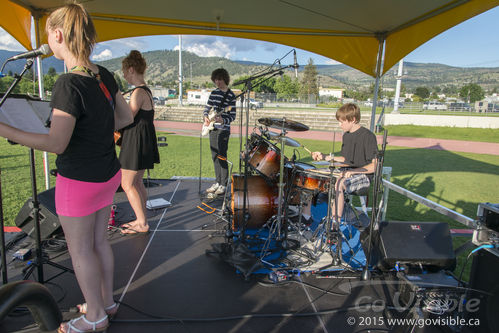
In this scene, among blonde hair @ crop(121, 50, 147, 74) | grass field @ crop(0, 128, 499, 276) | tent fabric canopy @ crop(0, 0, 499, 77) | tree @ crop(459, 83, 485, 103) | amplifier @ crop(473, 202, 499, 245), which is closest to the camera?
amplifier @ crop(473, 202, 499, 245)

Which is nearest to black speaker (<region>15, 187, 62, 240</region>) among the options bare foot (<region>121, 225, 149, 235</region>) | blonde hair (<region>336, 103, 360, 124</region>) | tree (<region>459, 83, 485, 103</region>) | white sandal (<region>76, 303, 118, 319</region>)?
bare foot (<region>121, 225, 149, 235</region>)

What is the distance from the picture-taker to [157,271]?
2.71 metres

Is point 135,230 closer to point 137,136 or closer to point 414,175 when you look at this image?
point 137,136

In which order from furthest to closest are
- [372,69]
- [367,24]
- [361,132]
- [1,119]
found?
[372,69], [367,24], [361,132], [1,119]

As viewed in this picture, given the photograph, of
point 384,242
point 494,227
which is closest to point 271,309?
point 384,242

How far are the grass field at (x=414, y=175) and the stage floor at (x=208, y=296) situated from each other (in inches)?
72.5

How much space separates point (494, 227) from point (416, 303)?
773 millimetres

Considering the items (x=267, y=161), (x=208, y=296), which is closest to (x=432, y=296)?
(x=208, y=296)

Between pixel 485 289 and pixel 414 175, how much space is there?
6.57 metres

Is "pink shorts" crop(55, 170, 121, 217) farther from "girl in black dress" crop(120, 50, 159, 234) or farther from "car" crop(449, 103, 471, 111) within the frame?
"car" crop(449, 103, 471, 111)

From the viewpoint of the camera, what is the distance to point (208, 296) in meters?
2.36

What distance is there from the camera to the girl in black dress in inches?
119

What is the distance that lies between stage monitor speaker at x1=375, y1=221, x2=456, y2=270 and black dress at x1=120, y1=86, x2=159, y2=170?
257cm

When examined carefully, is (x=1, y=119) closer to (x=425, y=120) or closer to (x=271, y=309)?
(x=271, y=309)
